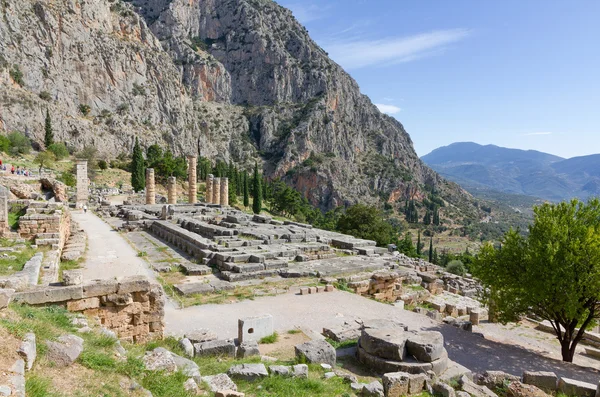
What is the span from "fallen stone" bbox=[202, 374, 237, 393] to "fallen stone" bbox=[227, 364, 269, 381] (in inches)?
17.9

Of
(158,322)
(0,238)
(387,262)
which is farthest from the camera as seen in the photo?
(387,262)

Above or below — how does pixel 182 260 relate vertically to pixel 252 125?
below

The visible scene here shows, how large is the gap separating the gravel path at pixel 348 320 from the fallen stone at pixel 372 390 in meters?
3.86

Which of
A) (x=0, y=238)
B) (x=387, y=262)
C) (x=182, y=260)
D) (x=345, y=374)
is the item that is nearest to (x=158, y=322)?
(x=345, y=374)

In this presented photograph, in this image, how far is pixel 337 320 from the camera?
11.9m

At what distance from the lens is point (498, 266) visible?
43.6 ft

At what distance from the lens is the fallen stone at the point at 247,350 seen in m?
8.27

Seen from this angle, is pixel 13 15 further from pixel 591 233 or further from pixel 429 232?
pixel 429 232

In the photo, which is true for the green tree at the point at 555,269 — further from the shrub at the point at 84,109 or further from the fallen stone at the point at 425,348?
the shrub at the point at 84,109

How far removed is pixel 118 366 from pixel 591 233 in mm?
12596

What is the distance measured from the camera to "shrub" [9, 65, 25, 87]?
68625 mm

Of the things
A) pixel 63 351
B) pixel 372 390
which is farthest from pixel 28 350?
pixel 372 390

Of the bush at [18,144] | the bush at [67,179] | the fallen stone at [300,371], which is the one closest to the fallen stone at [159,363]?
the fallen stone at [300,371]

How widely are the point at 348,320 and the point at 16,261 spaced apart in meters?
11.3
